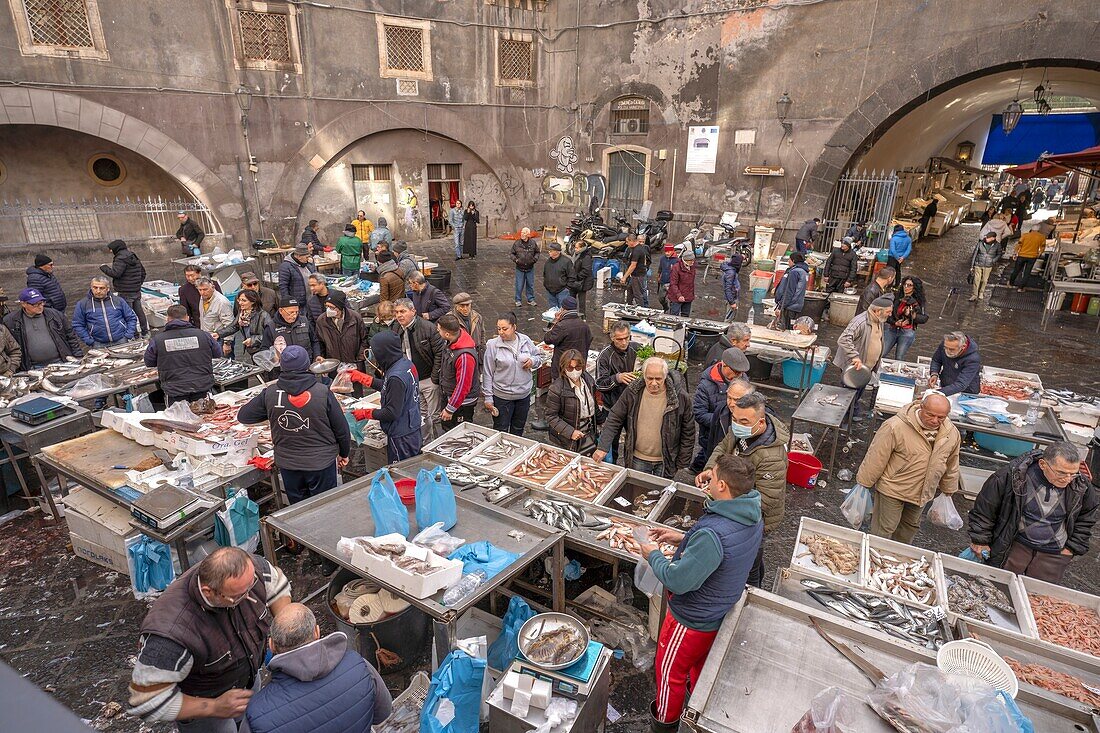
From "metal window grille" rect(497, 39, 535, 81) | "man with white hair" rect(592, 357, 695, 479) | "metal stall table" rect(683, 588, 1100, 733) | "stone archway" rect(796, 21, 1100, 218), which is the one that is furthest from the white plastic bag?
"metal window grille" rect(497, 39, 535, 81)

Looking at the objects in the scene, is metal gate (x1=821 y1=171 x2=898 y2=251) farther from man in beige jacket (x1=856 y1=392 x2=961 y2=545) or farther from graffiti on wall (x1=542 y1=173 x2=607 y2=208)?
man in beige jacket (x1=856 y1=392 x2=961 y2=545)

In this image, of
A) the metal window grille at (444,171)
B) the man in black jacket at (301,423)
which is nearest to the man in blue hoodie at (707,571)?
the man in black jacket at (301,423)

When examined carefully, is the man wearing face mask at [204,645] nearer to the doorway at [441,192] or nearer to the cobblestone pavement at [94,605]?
the cobblestone pavement at [94,605]

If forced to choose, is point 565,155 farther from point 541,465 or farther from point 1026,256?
point 541,465

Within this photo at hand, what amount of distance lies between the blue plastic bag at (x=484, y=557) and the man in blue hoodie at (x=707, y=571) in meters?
0.90

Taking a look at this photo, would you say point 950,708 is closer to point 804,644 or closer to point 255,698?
point 804,644

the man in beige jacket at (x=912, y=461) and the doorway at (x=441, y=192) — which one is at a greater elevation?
the doorway at (x=441, y=192)

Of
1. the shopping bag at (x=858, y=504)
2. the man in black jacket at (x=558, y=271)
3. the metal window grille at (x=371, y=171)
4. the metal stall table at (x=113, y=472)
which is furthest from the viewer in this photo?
the metal window grille at (x=371, y=171)

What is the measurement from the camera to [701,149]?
18234 millimetres

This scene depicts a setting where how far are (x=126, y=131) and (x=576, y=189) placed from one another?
1310cm

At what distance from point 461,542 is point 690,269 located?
25.4 feet

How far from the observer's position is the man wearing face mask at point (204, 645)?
2.69 m

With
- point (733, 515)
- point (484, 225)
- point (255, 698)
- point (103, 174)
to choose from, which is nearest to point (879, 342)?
point (733, 515)

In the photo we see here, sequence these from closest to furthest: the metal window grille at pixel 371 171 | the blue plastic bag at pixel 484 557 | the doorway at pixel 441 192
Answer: the blue plastic bag at pixel 484 557 < the metal window grille at pixel 371 171 < the doorway at pixel 441 192
